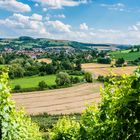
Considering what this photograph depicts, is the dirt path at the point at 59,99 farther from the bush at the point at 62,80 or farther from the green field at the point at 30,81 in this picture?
the green field at the point at 30,81

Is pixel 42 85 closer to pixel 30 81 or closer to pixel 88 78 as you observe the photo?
pixel 30 81

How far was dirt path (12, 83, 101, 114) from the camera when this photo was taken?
94.2 meters

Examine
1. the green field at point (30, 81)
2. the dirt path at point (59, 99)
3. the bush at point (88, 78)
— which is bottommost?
the dirt path at point (59, 99)

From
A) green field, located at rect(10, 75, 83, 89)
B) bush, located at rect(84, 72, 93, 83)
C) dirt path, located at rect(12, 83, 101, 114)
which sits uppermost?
bush, located at rect(84, 72, 93, 83)

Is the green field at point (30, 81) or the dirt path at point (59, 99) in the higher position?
the green field at point (30, 81)

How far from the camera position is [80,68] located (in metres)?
160

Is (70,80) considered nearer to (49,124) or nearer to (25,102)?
(25,102)

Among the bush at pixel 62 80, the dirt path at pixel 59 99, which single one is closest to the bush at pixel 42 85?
the dirt path at pixel 59 99

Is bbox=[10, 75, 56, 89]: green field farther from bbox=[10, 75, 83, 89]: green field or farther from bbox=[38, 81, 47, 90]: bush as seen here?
bbox=[38, 81, 47, 90]: bush

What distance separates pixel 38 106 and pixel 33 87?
19.2m

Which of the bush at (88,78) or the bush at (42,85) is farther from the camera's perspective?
the bush at (88,78)

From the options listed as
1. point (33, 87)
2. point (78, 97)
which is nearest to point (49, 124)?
point (78, 97)

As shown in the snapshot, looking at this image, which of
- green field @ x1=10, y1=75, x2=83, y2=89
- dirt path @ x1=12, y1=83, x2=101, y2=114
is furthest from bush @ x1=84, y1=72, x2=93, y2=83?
green field @ x1=10, y1=75, x2=83, y2=89

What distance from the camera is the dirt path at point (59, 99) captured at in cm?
9425
